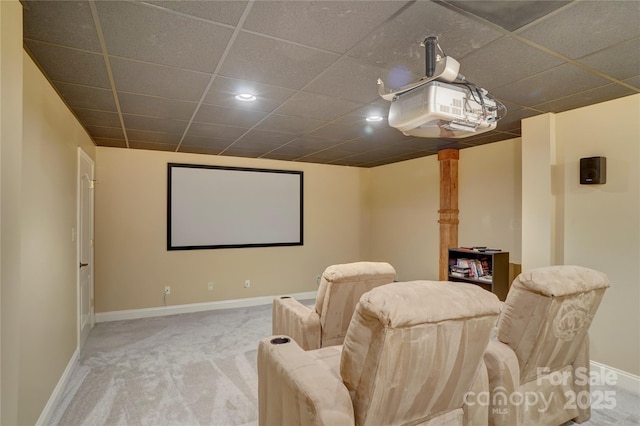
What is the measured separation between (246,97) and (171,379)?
251 centimetres

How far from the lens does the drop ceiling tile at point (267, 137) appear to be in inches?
158

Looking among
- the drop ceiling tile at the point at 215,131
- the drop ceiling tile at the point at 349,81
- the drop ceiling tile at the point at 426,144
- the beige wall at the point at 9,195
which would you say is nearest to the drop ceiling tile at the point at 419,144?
the drop ceiling tile at the point at 426,144

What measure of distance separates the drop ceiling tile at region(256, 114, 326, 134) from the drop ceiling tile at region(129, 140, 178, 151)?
165 centimetres

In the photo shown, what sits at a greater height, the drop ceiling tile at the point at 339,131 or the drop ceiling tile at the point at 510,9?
the drop ceiling tile at the point at 510,9

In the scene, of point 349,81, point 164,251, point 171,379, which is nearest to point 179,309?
point 164,251

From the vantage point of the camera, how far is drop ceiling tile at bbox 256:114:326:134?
340 cm

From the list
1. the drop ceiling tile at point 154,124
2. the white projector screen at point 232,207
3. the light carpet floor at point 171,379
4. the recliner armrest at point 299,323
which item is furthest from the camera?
the white projector screen at point 232,207

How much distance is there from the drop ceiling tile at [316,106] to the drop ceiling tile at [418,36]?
728mm

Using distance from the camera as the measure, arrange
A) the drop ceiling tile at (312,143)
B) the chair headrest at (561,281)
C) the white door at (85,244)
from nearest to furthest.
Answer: the chair headrest at (561,281)
the white door at (85,244)
the drop ceiling tile at (312,143)

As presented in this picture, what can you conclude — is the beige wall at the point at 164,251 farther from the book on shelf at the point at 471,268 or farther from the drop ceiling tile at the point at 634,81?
the drop ceiling tile at the point at 634,81

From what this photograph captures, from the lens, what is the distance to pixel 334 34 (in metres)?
1.85

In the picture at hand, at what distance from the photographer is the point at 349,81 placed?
98.0 inches

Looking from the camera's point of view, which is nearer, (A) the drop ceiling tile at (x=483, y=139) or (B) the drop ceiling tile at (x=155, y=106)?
(B) the drop ceiling tile at (x=155, y=106)

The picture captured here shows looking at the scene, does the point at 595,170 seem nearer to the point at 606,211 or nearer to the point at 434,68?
the point at 606,211
